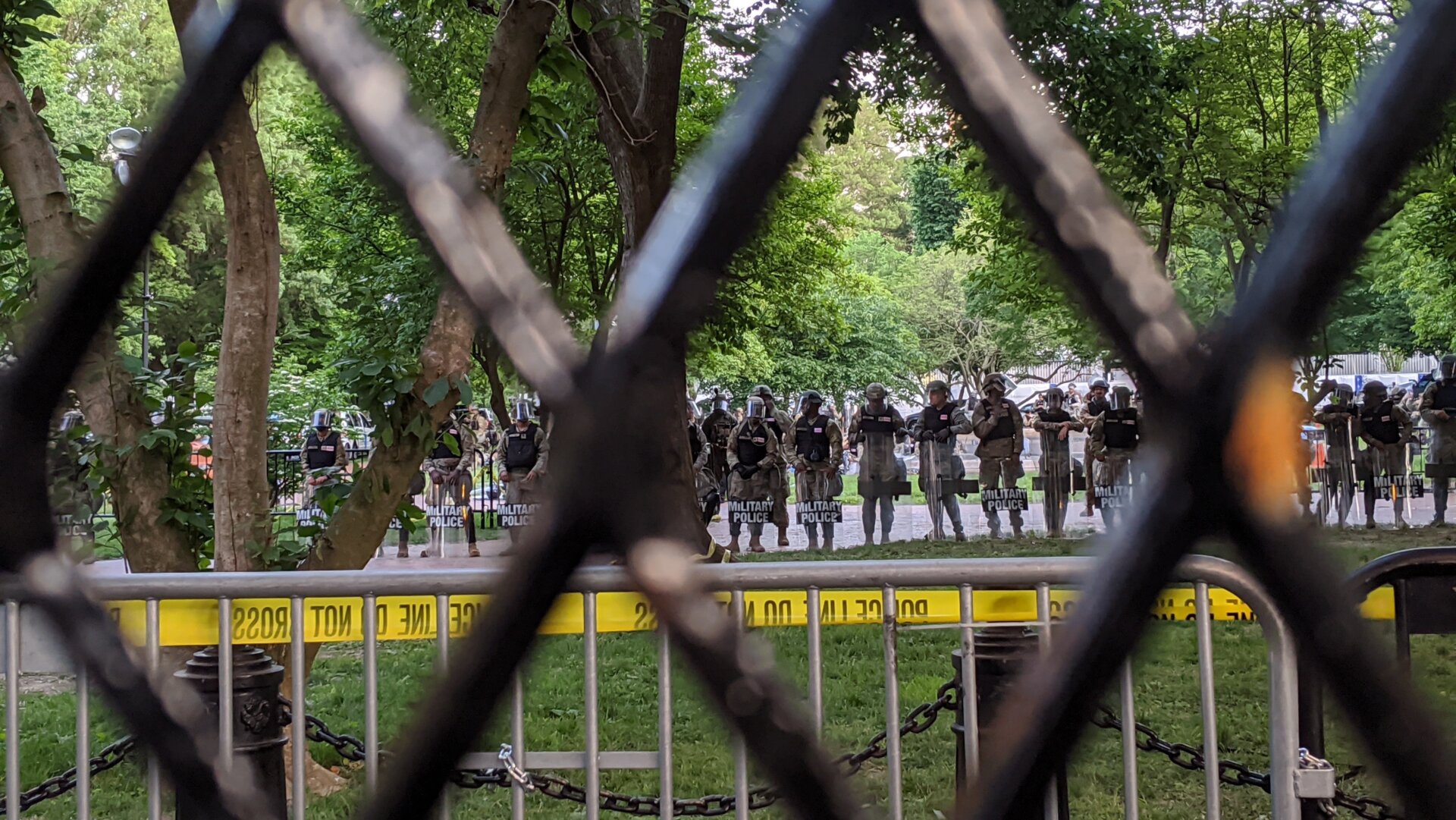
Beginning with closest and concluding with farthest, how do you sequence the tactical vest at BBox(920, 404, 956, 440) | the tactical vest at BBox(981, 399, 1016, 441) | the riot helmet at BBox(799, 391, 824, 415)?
the tactical vest at BBox(981, 399, 1016, 441)
the tactical vest at BBox(920, 404, 956, 440)
the riot helmet at BBox(799, 391, 824, 415)

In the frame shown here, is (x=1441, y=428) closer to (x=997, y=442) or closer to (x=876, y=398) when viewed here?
(x=997, y=442)

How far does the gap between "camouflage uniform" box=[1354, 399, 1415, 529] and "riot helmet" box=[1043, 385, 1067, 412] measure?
3679 millimetres

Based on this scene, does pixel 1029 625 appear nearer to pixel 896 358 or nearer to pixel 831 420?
pixel 831 420

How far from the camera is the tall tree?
435 cm

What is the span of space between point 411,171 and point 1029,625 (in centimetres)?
281

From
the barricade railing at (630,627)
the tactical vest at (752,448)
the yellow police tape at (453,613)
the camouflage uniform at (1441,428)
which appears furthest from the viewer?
the tactical vest at (752,448)

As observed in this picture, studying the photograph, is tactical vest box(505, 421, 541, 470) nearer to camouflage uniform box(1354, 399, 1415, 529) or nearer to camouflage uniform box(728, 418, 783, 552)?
camouflage uniform box(728, 418, 783, 552)

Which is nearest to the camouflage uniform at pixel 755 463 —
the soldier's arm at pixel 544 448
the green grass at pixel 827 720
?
the green grass at pixel 827 720

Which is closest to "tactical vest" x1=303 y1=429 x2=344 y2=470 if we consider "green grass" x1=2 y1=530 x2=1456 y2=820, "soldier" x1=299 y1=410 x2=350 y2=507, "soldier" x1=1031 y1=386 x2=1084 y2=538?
"soldier" x1=299 y1=410 x2=350 y2=507

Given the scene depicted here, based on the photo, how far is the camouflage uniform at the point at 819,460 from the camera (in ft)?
50.9

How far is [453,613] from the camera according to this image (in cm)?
325

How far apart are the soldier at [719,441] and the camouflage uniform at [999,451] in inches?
145

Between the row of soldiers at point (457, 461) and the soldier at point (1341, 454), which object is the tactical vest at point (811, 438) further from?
the soldier at point (1341, 454)

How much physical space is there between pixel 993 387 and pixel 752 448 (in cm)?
319
